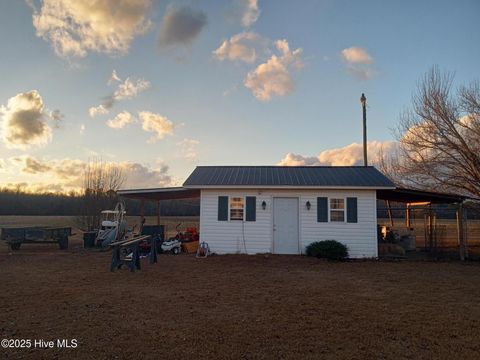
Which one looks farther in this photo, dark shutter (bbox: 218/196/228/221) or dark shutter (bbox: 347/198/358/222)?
dark shutter (bbox: 218/196/228/221)

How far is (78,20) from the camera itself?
1076cm

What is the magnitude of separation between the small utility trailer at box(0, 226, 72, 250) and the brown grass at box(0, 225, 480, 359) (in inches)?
189

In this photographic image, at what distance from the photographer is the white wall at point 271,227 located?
12.4m

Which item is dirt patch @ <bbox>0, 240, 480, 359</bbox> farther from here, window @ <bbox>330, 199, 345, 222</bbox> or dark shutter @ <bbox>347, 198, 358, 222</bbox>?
window @ <bbox>330, 199, 345, 222</bbox>

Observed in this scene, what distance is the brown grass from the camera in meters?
4.07

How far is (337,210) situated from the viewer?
1255 centimetres

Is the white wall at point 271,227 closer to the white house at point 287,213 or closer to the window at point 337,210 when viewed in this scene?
the white house at point 287,213

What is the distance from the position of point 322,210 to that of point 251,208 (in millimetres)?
2787

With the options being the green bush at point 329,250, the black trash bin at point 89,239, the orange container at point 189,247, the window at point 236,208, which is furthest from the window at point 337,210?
the black trash bin at point 89,239

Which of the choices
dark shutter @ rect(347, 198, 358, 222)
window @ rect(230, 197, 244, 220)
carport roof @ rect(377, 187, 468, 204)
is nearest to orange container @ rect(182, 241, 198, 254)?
window @ rect(230, 197, 244, 220)

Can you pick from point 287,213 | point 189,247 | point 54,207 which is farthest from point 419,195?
point 54,207

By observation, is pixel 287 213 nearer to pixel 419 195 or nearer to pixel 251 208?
pixel 251 208

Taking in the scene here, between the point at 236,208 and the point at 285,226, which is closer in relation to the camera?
the point at 285,226

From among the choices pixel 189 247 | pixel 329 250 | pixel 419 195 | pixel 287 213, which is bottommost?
pixel 189 247
